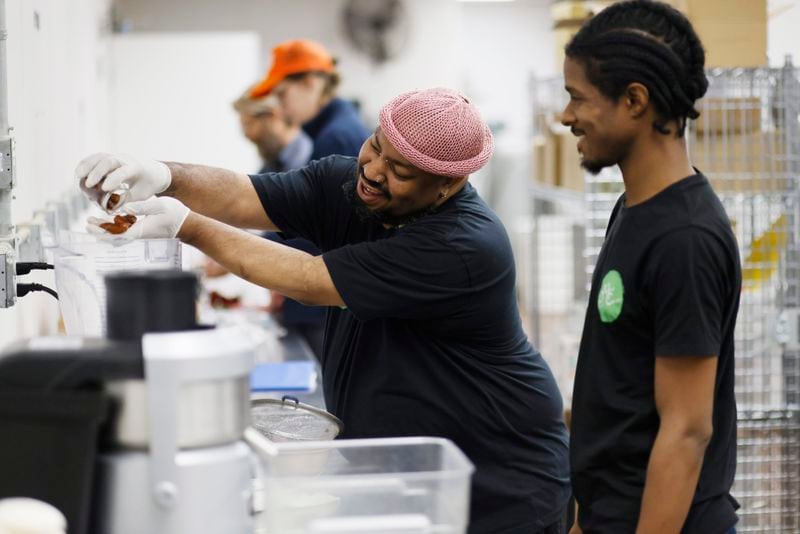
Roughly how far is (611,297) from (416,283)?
1.41ft

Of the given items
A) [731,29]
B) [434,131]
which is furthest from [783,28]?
[434,131]

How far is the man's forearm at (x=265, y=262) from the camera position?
1.85 metres

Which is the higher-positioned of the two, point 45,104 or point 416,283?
point 45,104

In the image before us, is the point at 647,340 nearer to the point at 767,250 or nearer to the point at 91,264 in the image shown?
the point at 91,264

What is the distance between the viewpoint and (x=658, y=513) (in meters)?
1.48

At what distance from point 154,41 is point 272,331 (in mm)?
2969

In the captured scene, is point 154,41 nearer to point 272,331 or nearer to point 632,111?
point 272,331

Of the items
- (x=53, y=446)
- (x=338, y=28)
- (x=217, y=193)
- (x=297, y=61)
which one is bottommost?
(x=53, y=446)

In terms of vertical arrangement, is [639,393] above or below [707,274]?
below

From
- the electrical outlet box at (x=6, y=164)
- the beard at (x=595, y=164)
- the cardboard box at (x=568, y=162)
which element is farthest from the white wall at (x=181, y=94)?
the beard at (x=595, y=164)

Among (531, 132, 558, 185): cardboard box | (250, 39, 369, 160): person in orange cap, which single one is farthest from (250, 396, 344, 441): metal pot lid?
(531, 132, 558, 185): cardboard box

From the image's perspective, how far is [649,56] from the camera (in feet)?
4.84

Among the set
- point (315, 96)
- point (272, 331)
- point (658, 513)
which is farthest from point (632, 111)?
point (315, 96)

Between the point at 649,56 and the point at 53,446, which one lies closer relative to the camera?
the point at 53,446
